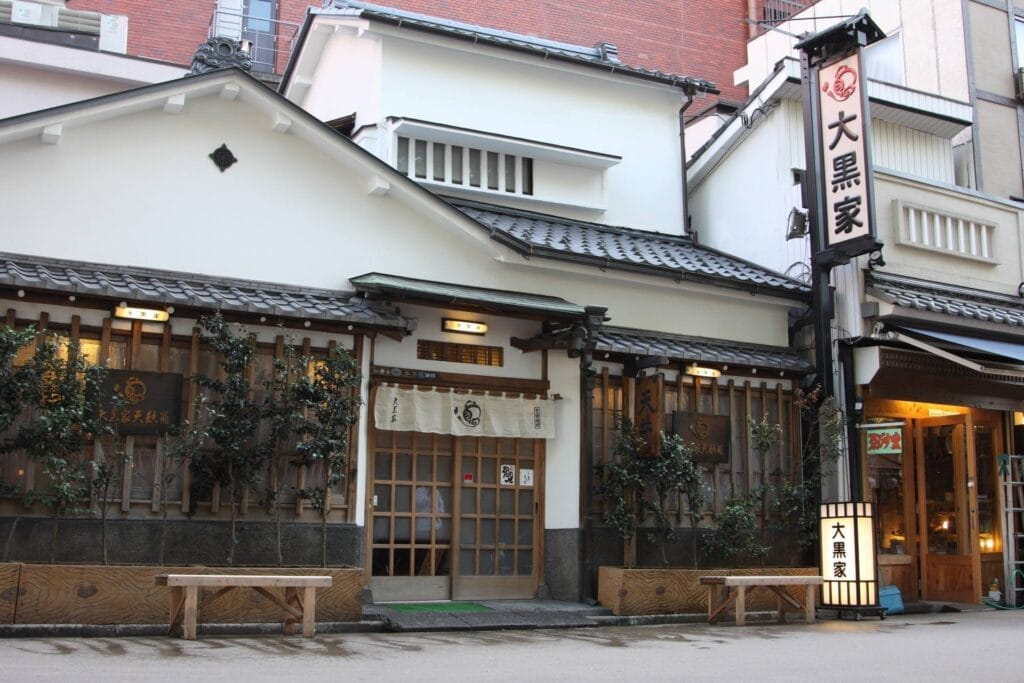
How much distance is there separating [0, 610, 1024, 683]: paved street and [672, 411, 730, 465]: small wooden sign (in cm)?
340

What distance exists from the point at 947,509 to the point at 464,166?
→ 1068 centimetres

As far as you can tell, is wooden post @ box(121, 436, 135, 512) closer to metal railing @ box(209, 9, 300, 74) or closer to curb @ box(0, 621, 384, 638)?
curb @ box(0, 621, 384, 638)

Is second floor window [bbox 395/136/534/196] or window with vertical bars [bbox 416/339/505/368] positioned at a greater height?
second floor window [bbox 395/136/534/196]

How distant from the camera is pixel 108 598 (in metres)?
11.8

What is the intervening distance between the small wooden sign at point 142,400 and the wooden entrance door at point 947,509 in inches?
535

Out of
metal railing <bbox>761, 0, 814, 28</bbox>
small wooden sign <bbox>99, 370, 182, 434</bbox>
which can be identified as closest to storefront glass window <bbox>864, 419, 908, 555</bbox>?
small wooden sign <bbox>99, 370, 182, 434</bbox>

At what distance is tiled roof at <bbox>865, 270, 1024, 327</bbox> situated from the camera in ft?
58.5

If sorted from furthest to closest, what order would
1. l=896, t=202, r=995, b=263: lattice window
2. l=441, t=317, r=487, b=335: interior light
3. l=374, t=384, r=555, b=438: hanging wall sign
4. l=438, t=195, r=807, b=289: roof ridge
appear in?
l=896, t=202, r=995, b=263: lattice window, l=438, t=195, r=807, b=289: roof ridge, l=441, t=317, r=487, b=335: interior light, l=374, t=384, r=555, b=438: hanging wall sign

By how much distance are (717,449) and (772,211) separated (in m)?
4.90

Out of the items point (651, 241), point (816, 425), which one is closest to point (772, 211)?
point (651, 241)

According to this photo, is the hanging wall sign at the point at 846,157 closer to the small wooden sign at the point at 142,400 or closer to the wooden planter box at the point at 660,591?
the wooden planter box at the point at 660,591

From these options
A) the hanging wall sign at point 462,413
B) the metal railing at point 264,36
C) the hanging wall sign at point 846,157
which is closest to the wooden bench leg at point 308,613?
the hanging wall sign at point 462,413

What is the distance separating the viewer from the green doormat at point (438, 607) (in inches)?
564

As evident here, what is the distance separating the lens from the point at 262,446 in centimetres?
1320
